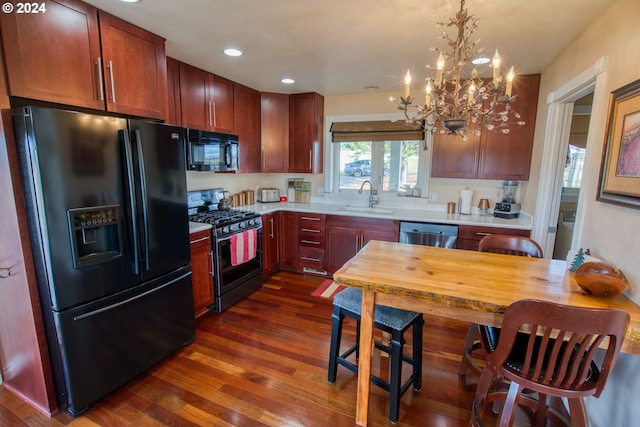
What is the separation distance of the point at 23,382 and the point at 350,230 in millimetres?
2964

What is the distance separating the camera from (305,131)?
403 cm

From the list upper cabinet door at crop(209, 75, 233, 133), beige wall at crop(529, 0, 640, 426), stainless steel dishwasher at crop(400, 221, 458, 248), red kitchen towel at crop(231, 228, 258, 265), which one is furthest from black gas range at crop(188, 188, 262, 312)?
beige wall at crop(529, 0, 640, 426)

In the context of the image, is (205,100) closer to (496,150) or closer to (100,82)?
(100,82)

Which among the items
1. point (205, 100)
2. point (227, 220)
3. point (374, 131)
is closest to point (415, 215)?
point (374, 131)

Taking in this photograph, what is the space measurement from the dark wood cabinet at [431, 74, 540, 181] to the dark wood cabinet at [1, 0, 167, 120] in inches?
113

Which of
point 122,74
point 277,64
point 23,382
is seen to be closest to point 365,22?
point 277,64

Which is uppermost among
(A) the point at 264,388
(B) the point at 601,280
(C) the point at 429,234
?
(B) the point at 601,280

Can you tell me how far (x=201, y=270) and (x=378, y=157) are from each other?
8.57ft

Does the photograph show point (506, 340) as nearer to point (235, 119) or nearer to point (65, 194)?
point (65, 194)

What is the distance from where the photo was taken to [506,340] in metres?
1.24

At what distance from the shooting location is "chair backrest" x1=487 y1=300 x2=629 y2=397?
1.08m

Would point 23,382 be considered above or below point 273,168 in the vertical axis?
below

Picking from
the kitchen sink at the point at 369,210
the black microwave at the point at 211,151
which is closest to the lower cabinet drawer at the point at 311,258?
the kitchen sink at the point at 369,210

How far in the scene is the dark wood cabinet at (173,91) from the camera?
2.69 metres
